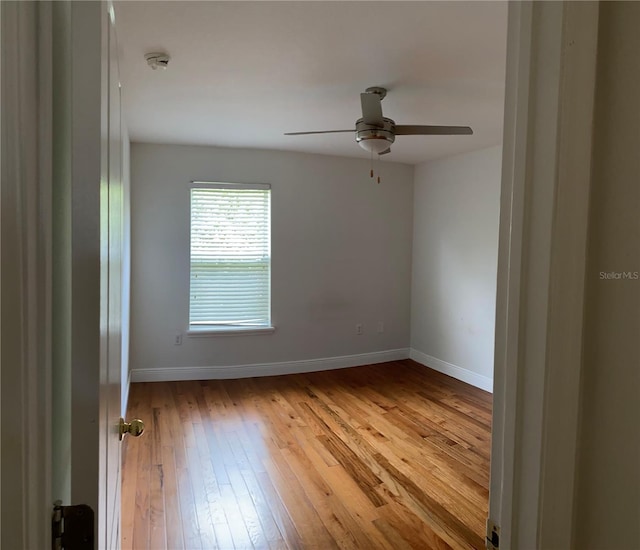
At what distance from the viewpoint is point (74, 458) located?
612mm

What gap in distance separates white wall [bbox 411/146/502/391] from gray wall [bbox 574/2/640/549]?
3.61m

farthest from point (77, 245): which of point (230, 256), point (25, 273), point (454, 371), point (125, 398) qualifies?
point (454, 371)

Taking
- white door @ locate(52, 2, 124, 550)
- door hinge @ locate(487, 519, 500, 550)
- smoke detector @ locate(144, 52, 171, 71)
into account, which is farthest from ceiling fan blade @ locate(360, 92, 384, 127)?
door hinge @ locate(487, 519, 500, 550)

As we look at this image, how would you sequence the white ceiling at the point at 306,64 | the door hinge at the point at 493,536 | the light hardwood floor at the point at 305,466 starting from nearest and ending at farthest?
the door hinge at the point at 493,536
the white ceiling at the point at 306,64
the light hardwood floor at the point at 305,466

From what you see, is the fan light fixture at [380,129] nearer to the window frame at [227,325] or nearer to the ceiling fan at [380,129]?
the ceiling fan at [380,129]

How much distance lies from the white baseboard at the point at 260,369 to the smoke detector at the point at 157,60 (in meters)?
3.02

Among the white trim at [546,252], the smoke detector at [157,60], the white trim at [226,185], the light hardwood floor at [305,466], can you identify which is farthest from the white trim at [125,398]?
the white trim at [546,252]

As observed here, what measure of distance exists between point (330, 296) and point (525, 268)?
4250 millimetres

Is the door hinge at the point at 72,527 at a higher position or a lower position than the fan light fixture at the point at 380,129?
lower

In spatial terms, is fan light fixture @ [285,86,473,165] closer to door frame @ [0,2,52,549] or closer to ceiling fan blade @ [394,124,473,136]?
ceiling fan blade @ [394,124,473,136]

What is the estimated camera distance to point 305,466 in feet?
9.11

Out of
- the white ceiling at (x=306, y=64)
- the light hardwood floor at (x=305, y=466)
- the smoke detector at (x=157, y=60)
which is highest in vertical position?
the white ceiling at (x=306, y=64)

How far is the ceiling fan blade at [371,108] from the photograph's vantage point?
2.46 m

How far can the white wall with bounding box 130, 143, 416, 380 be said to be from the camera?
168 inches
